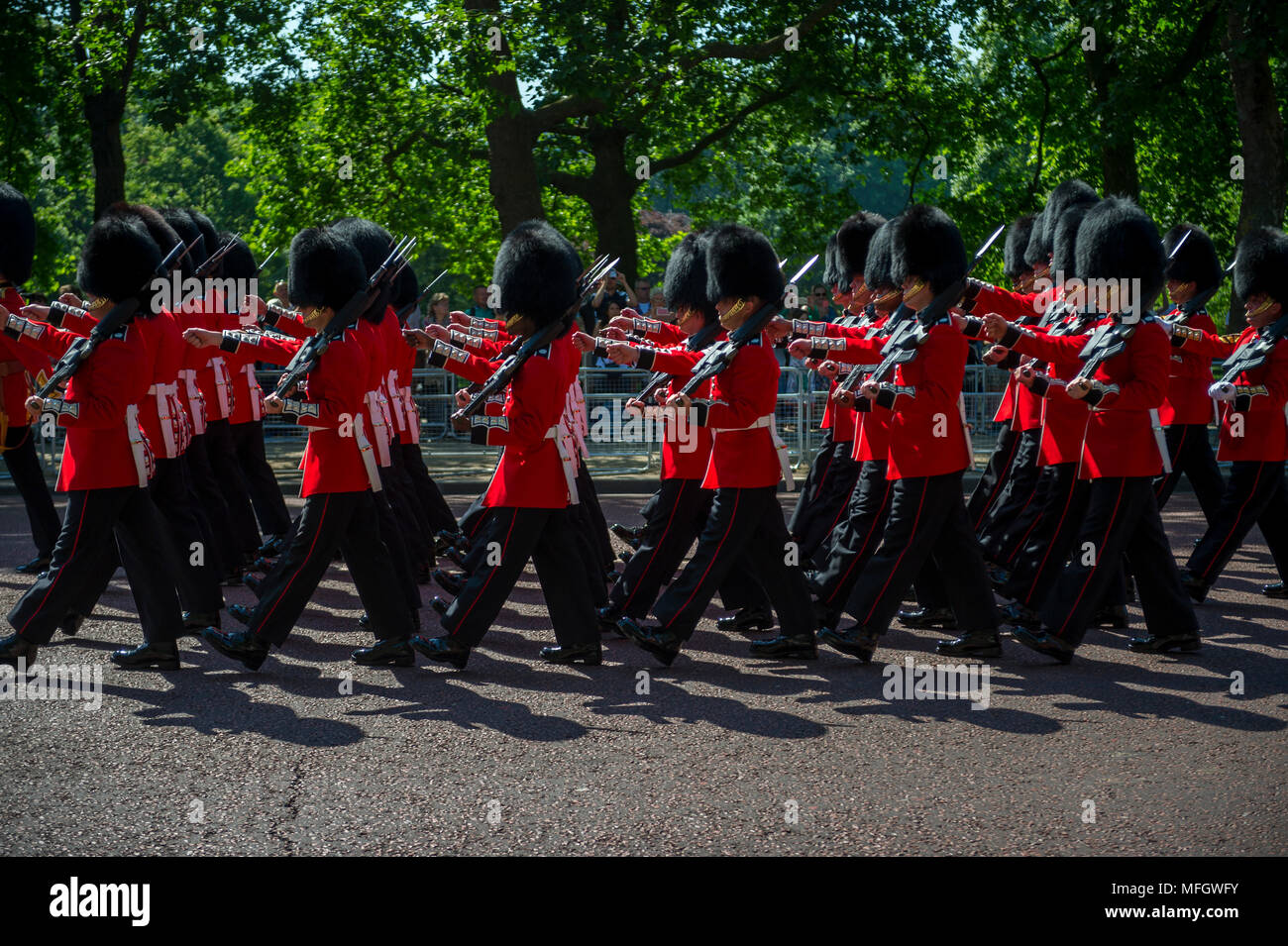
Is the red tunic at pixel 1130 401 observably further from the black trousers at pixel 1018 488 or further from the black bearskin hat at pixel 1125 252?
the black trousers at pixel 1018 488

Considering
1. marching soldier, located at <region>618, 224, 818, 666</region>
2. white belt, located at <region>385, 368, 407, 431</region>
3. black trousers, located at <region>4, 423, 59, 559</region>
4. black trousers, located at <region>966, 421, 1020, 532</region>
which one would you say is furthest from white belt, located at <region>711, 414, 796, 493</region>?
black trousers, located at <region>4, 423, 59, 559</region>

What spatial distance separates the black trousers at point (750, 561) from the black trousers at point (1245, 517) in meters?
2.23

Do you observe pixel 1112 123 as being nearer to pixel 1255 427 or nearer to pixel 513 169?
pixel 513 169

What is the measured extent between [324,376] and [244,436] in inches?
102

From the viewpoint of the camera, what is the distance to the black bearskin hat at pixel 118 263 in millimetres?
6266

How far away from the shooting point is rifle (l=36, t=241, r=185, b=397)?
601cm

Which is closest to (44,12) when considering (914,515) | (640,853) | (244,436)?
(244,436)

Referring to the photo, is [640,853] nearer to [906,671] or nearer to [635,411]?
[906,671]

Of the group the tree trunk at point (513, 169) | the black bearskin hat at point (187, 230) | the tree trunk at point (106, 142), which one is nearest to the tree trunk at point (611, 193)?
the tree trunk at point (513, 169)

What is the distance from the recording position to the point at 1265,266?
7.72 metres

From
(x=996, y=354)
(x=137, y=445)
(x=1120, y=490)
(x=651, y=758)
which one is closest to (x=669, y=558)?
(x=996, y=354)

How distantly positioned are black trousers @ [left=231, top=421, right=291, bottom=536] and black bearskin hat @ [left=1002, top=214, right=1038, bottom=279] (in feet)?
13.9

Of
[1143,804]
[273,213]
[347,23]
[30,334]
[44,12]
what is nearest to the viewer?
[1143,804]

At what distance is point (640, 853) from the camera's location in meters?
3.95
